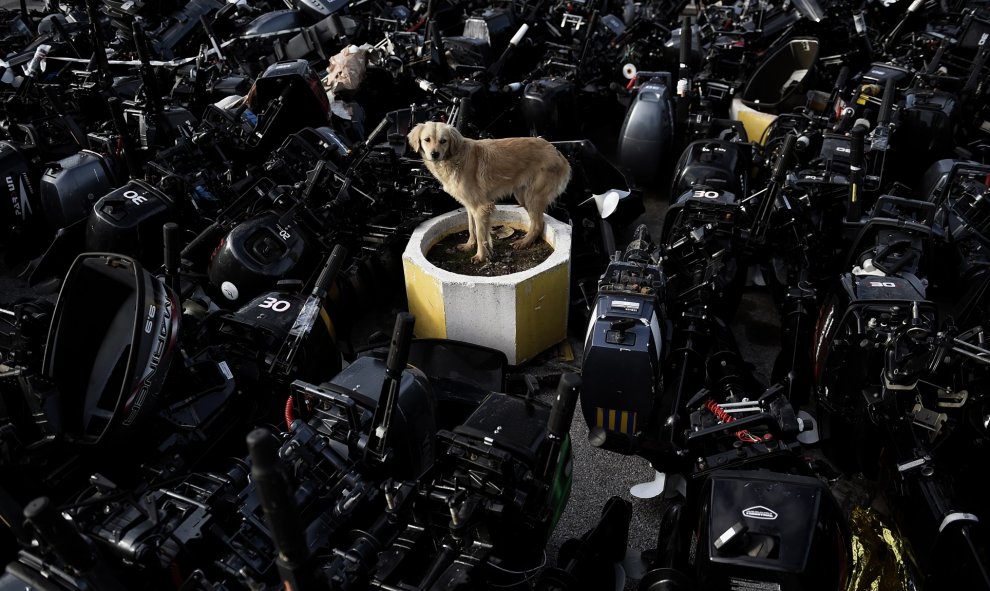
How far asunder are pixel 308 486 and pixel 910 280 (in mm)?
4151

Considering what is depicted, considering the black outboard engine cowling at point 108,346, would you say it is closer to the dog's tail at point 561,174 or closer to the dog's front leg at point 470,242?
the dog's front leg at point 470,242

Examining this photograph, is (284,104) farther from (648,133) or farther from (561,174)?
(648,133)

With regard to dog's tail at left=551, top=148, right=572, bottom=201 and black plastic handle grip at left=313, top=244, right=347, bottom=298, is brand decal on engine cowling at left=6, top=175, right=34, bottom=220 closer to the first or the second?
black plastic handle grip at left=313, top=244, right=347, bottom=298

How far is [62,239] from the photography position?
6.85m

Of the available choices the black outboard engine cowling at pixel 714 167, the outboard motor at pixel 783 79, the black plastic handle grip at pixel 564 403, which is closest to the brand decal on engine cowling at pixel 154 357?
the black plastic handle grip at pixel 564 403

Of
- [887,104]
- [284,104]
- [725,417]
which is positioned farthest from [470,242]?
[887,104]

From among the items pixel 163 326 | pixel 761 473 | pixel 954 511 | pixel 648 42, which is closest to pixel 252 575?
pixel 163 326

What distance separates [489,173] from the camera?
20.7 ft

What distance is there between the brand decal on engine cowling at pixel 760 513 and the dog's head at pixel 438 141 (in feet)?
13.4

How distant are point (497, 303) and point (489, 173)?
4.38ft

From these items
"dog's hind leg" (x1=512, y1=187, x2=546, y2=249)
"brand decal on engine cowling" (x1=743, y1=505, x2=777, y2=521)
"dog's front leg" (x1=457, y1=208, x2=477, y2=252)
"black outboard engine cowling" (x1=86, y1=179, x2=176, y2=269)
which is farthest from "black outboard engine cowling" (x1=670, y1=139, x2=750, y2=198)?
"black outboard engine cowling" (x1=86, y1=179, x2=176, y2=269)

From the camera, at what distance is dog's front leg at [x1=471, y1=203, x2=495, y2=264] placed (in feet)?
20.9

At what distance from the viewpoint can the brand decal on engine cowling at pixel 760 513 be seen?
9.93ft

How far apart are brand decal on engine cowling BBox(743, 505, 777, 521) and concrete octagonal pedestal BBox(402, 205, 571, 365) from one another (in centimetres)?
293
